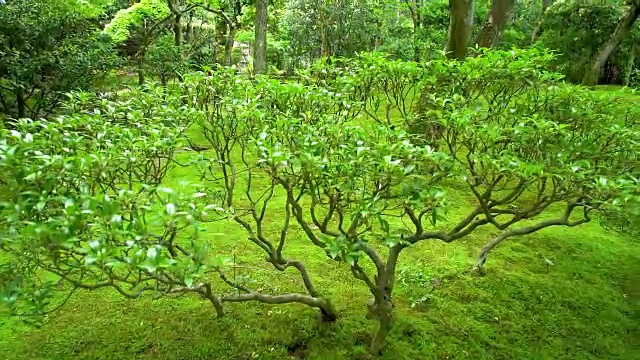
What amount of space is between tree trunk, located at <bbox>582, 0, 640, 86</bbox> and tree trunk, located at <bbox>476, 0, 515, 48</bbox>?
3404 mm

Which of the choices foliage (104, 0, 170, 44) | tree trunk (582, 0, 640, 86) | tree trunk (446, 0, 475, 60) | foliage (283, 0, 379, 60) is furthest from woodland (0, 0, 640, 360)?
foliage (283, 0, 379, 60)

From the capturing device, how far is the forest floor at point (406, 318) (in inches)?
129

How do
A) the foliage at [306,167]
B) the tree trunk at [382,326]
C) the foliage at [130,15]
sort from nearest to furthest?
the foliage at [306,167], the tree trunk at [382,326], the foliage at [130,15]

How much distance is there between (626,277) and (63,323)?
502 centimetres

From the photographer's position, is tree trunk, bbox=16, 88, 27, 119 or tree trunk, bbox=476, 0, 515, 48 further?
Result: tree trunk, bbox=476, 0, 515, 48

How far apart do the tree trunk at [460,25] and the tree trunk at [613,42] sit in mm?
4760

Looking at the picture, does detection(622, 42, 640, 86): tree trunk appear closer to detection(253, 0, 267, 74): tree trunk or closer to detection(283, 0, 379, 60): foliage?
detection(283, 0, 379, 60): foliage

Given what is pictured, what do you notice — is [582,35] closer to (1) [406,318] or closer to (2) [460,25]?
(2) [460,25]

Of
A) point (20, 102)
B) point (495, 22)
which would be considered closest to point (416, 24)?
point (495, 22)

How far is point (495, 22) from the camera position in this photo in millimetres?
7715

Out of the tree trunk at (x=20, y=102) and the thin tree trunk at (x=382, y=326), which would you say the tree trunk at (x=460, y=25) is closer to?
the thin tree trunk at (x=382, y=326)

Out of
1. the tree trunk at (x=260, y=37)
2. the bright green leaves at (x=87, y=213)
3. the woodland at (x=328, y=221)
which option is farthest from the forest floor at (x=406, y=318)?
the tree trunk at (x=260, y=37)

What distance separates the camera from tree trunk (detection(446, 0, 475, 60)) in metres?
6.59

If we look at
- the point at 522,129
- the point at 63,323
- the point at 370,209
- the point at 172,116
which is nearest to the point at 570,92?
the point at 522,129
